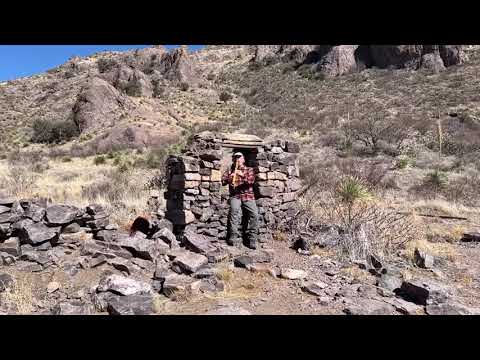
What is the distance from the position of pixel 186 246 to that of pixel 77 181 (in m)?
9.15

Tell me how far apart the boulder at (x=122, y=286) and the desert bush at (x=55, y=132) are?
24093 millimetres

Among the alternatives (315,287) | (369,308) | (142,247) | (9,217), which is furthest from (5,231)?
(369,308)

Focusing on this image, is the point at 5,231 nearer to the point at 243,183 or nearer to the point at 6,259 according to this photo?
the point at 6,259

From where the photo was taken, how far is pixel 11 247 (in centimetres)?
604

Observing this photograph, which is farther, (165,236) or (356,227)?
(356,227)

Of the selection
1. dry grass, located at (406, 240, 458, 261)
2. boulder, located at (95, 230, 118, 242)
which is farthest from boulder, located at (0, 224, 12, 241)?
dry grass, located at (406, 240, 458, 261)

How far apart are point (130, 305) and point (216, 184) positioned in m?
3.80

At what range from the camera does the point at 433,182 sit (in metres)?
14.4

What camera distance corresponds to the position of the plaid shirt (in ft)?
25.5

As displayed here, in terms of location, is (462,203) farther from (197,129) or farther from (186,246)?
(197,129)

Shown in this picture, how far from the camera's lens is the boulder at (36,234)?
6.27m

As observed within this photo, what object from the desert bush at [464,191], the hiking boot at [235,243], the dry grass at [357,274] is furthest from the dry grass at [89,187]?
the desert bush at [464,191]
